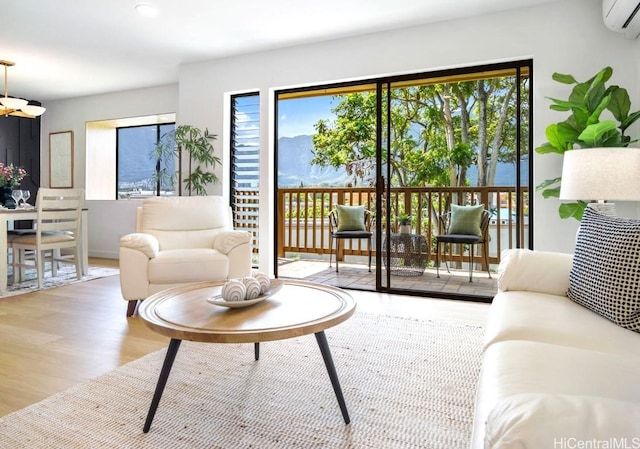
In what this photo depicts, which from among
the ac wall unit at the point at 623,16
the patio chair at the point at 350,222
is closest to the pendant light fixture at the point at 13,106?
the patio chair at the point at 350,222

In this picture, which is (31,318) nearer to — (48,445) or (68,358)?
(68,358)

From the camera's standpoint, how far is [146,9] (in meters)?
3.59

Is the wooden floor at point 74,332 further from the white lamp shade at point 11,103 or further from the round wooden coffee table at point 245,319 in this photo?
the white lamp shade at point 11,103

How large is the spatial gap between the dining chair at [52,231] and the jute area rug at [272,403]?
271 centimetres

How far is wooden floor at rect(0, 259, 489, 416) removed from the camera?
2.07m

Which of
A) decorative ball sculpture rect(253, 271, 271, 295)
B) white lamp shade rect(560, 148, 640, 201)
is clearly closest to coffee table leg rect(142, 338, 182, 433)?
decorative ball sculpture rect(253, 271, 271, 295)

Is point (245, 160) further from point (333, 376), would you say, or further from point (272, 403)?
point (333, 376)

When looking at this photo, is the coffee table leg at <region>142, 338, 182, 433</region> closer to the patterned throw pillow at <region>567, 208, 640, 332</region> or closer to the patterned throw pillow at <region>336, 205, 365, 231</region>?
the patterned throw pillow at <region>567, 208, 640, 332</region>

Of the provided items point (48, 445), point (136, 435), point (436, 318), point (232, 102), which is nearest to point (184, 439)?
point (136, 435)

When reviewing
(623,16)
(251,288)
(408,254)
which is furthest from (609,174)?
(408,254)

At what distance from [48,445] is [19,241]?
12.0 ft

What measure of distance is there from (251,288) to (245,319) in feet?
0.74

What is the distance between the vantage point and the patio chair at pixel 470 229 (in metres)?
4.47

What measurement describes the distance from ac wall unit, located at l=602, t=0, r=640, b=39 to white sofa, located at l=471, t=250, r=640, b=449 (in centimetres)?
192
